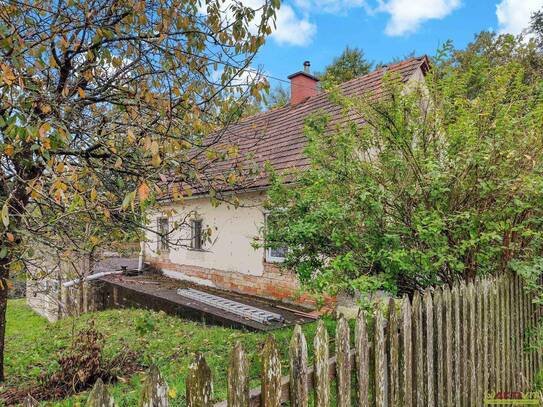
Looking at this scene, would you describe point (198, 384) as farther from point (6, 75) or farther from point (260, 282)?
point (260, 282)

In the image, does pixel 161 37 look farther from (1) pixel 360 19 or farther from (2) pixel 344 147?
(1) pixel 360 19

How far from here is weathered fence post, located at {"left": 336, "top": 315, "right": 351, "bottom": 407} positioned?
6.27 feet

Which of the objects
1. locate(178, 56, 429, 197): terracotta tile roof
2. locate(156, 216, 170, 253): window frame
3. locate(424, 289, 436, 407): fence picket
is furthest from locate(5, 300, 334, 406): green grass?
locate(178, 56, 429, 197): terracotta tile roof

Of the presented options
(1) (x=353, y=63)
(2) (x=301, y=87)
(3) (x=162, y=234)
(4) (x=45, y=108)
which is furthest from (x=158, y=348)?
(1) (x=353, y=63)

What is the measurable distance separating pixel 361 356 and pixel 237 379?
845 mm

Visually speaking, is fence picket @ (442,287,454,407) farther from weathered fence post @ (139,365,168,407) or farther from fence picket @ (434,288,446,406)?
weathered fence post @ (139,365,168,407)

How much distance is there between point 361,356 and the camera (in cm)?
204

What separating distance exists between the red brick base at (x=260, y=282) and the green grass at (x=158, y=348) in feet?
A: 6.09

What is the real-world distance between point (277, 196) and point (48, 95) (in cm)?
252

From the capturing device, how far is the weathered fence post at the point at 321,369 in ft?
5.92

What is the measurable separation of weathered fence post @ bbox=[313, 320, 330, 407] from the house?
597cm

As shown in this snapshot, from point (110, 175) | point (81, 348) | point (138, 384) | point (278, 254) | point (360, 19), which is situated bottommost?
point (138, 384)

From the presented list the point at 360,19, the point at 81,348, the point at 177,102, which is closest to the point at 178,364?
the point at 81,348

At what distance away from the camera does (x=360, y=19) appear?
55.9 feet
